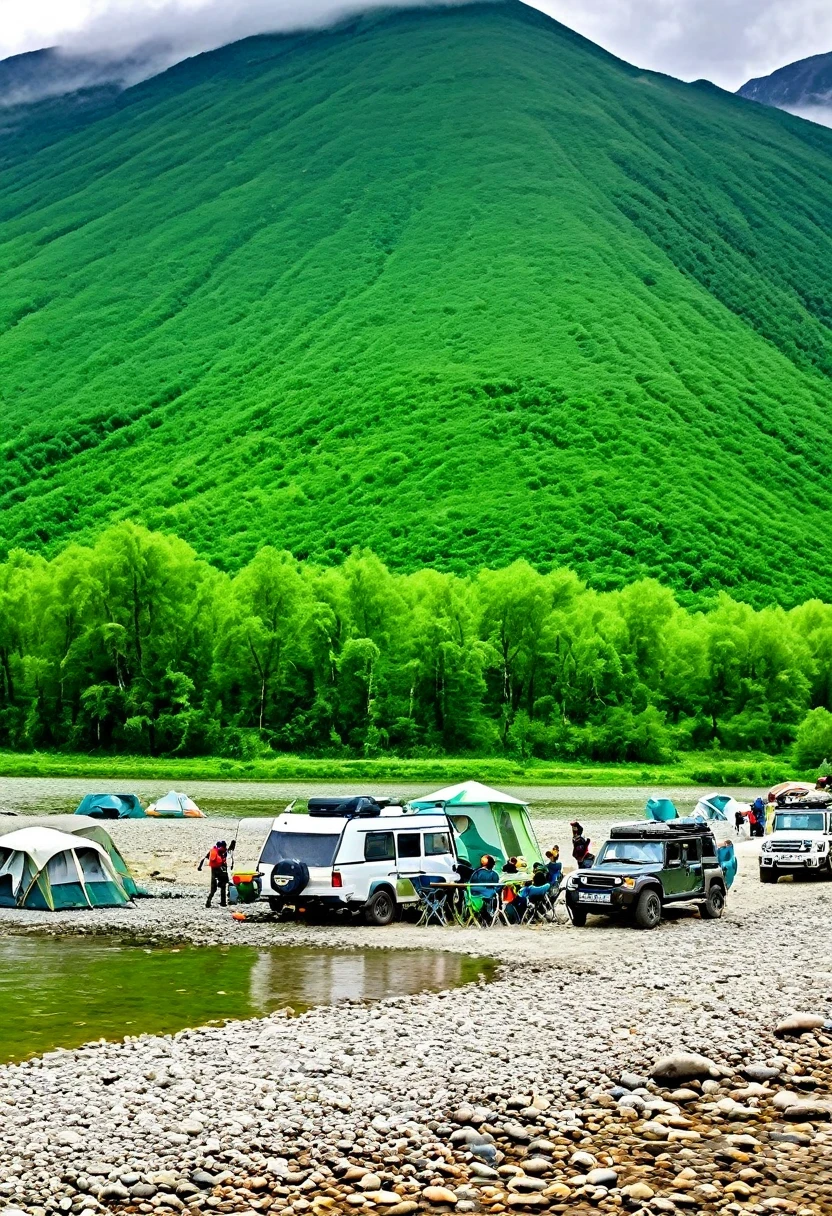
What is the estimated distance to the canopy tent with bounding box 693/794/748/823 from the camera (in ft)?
196

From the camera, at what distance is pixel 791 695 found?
312 ft

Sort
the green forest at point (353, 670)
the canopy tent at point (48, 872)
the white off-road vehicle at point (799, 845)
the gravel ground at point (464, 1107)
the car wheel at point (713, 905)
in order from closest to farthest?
the gravel ground at point (464, 1107), the car wheel at point (713, 905), the canopy tent at point (48, 872), the white off-road vehicle at point (799, 845), the green forest at point (353, 670)

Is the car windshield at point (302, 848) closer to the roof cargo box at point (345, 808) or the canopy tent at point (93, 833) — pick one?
the roof cargo box at point (345, 808)

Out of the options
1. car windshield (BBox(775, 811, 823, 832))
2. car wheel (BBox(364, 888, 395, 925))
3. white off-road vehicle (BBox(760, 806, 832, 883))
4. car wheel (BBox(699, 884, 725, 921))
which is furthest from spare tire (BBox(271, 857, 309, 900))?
car windshield (BBox(775, 811, 823, 832))

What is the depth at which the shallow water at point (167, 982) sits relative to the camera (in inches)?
722

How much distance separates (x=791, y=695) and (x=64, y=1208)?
89.0 m

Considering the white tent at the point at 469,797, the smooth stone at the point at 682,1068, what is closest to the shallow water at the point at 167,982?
the smooth stone at the point at 682,1068

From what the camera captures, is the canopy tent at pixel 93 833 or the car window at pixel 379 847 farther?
the canopy tent at pixel 93 833

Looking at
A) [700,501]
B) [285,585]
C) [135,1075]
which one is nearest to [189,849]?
[135,1075]

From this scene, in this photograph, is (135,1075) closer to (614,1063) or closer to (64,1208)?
(64,1208)

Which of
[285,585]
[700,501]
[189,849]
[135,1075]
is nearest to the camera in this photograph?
[135,1075]

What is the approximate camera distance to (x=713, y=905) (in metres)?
29.0

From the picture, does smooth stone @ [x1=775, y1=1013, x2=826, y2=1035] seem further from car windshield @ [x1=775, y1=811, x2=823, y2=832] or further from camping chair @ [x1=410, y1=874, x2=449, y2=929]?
car windshield @ [x1=775, y1=811, x2=823, y2=832]

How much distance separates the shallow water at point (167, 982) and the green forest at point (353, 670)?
6384 cm
